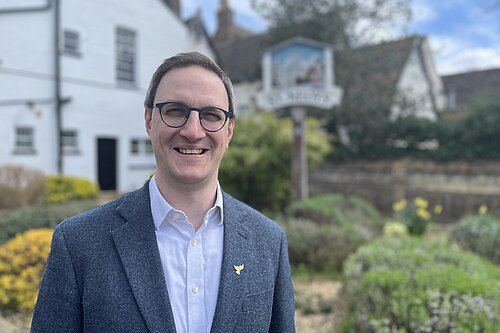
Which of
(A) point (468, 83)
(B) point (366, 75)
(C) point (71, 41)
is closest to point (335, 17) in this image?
(B) point (366, 75)

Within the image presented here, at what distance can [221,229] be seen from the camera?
5.38ft

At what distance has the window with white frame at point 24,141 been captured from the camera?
441 inches

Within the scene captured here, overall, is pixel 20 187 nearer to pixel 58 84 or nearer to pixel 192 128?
pixel 58 84

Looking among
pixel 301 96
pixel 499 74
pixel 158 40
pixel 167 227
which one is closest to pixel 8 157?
pixel 158 40

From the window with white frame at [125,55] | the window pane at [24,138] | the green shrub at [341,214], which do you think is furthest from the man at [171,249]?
the window with white frame at [125,55]

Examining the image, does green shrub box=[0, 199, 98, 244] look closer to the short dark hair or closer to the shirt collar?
the shirt collar

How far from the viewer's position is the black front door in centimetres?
1340

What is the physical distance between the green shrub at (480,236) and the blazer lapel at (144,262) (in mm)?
7133

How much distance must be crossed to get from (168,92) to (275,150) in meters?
8.98

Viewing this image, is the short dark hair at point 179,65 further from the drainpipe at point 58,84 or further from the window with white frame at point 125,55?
the window with white frame at point 125,55

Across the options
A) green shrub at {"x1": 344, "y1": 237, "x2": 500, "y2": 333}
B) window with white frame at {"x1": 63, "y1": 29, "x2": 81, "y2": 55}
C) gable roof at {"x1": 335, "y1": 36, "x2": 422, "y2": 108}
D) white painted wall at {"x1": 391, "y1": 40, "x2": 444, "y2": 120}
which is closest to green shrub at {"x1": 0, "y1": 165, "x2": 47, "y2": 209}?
window with white frame at {"x1": 63, "y1": 29, "x2": 81, "y2": 55}

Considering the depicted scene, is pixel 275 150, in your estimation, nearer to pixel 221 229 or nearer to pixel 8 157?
pixel 8 157

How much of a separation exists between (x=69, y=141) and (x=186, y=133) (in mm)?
12102

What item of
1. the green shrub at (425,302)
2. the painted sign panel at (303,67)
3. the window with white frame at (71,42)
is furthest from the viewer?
the window with white frame at (71,42)
